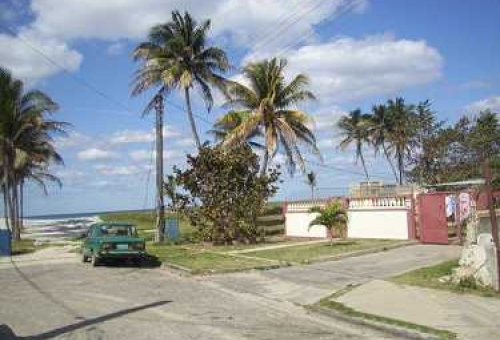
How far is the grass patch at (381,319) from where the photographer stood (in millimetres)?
8315

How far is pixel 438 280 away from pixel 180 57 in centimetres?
2352

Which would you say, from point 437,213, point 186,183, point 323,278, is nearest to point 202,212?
point 186,183

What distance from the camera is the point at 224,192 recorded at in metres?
26.1

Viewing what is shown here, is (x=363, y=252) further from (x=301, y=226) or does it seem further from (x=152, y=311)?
(x=152, y=311)

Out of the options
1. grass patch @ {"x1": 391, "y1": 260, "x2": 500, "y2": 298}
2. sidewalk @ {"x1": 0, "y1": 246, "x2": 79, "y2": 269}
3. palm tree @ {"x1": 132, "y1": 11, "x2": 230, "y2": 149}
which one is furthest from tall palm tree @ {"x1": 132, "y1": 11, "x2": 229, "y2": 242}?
grass patch @ {"x1": 391, "y1": 260, "x2": 500, "y2": 298}

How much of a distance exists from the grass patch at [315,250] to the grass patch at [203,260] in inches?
40.3

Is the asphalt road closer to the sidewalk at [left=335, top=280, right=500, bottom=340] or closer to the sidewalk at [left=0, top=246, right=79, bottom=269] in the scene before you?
the sidewalk at [left=335, top=280, right=500, bottom=340]

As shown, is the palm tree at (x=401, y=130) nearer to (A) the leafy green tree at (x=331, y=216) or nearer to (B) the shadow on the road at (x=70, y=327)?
(A) the leafy green tree at (x=331, y=216)

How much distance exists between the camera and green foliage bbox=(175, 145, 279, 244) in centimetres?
2620

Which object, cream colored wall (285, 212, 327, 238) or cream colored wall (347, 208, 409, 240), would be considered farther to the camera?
cream colored wall (285, 212, 327, 238)

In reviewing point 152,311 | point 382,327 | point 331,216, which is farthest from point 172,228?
point 382,327

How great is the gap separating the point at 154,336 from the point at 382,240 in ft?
52.5

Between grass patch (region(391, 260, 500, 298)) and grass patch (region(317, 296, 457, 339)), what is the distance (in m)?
2.30

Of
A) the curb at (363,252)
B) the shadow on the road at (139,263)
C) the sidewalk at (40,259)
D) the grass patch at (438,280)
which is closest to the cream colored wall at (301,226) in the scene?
the curb at (363,252)
